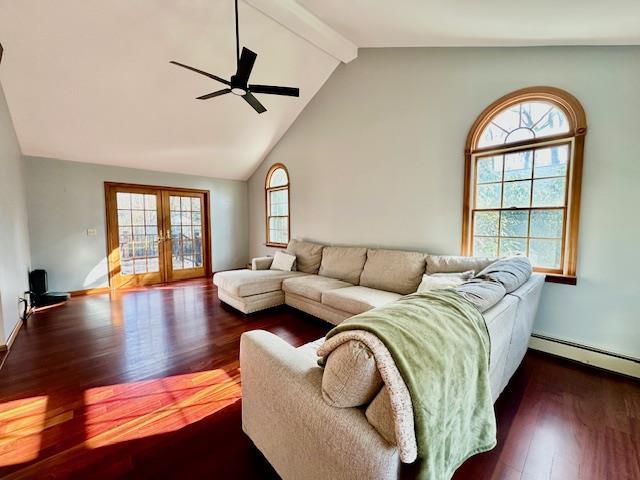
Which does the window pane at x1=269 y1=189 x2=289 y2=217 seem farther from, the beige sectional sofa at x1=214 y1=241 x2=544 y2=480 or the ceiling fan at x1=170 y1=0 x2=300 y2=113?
the beige sectional sofa at x1=214 y1=241 x2=544 y2=480

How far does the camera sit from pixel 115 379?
2027 millimetres

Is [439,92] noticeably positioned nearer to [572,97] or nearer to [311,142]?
[572,97]

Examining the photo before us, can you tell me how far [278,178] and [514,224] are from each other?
13.0 feet

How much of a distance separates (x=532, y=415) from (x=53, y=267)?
6048 mm

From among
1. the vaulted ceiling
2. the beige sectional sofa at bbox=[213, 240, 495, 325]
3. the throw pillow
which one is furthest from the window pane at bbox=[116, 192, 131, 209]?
the throw pillow

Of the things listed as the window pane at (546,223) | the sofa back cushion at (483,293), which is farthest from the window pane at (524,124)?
the sofa back cushion at (483,293)

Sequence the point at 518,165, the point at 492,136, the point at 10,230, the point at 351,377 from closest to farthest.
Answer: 1. the point at 351,377
2. the point at 518,165
3. the point at 492,136
4. the point at 10,230

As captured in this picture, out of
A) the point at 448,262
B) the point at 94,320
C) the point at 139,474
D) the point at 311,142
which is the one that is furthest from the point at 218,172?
the point at 139,474

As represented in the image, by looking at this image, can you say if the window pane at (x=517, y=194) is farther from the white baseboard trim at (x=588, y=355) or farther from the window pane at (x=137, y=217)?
the window pane at (x=137, y=217)

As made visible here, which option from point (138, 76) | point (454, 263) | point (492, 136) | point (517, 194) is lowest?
point (454, 263)

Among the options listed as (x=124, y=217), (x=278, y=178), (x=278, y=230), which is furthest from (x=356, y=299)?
(x=124, y=217)

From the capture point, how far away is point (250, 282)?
11.0 feet

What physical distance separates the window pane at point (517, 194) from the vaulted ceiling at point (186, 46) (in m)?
1.14

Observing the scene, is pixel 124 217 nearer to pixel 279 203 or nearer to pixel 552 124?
pixel 279 203
